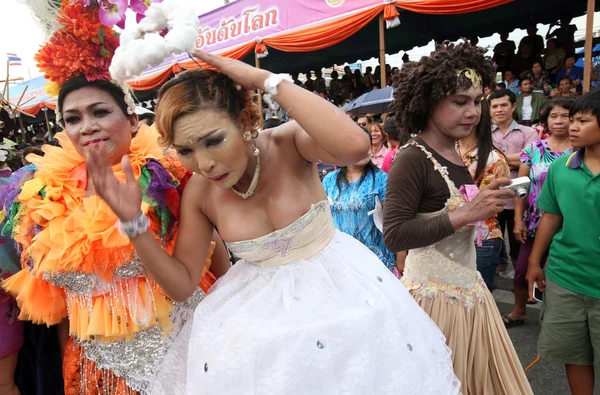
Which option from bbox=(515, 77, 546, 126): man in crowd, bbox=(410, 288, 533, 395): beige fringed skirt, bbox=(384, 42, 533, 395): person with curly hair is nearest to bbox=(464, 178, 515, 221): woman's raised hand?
bbox=(384, 42, 533, 395): person with curly hair

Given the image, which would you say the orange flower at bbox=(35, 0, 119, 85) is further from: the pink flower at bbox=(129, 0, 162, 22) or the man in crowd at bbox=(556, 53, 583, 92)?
the man in crowd at bbox=(556, 53, 583, 92)

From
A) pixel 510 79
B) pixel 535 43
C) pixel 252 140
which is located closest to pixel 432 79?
pixel 252 140

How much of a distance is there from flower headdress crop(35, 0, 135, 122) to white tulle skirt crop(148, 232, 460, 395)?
0.95 meters

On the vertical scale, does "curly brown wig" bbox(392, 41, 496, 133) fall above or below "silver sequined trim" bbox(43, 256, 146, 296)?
above

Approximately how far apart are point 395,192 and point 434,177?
188mm

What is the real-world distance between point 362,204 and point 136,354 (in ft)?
7.13

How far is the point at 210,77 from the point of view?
1289 millimetres

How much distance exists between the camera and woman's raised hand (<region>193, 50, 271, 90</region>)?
4.06ft

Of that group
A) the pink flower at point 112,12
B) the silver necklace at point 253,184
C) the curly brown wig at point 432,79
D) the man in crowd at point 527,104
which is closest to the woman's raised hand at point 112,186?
the silver necklace at point 253,184

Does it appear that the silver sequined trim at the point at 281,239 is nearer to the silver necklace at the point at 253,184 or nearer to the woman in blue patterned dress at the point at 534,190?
the silver necklace at the point at 253,184

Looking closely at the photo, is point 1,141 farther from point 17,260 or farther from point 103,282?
point 103,282

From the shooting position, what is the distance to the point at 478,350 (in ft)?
6.20

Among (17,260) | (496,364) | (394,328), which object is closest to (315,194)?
(394,328)

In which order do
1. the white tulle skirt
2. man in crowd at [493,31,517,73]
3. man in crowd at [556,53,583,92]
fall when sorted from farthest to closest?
1. man in crowd at [493,31,517,73]
2. man in crowd at [556,53,583,92]
3. the white tulle skirt
